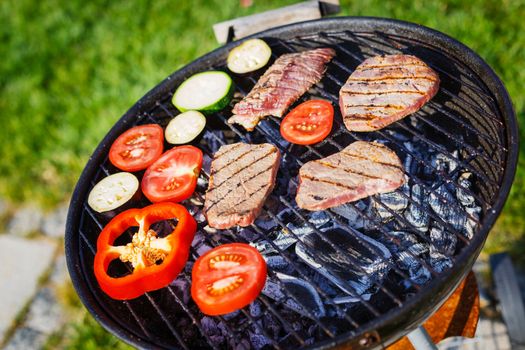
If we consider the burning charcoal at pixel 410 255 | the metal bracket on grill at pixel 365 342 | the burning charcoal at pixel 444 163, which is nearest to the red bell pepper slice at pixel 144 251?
the metal bracket on grill at pixel 365 342

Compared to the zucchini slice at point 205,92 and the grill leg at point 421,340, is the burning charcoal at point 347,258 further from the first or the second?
the zucchini slice at point 205,92

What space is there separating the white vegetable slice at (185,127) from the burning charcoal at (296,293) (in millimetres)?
1007

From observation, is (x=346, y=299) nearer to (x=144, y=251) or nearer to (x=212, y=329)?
(x=212, y=329)

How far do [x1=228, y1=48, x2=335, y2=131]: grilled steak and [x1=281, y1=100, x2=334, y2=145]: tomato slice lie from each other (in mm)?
104

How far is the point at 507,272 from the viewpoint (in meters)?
3.70

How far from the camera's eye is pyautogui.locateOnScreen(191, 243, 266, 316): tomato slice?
2.50 meters

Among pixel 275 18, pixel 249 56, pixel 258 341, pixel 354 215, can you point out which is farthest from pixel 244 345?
pixel 275 18

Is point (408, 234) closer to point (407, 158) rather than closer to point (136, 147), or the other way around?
point (407, 158)

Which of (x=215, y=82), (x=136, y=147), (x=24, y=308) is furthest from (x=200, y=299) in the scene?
(x=24, y=308)

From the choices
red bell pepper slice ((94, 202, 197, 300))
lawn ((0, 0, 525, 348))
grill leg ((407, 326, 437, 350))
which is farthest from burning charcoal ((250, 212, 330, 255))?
lawn ((0, 0, 525, 348))

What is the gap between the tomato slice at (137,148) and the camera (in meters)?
3.28

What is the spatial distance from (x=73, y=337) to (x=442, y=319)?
9.34 ft

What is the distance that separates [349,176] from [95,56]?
175 inches

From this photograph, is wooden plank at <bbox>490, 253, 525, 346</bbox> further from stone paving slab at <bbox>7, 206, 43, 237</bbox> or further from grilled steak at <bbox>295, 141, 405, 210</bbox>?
stone paving slab at <bbox>7, 206, 43, 237</bbox>
